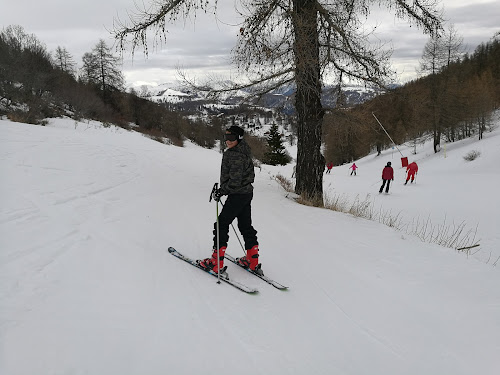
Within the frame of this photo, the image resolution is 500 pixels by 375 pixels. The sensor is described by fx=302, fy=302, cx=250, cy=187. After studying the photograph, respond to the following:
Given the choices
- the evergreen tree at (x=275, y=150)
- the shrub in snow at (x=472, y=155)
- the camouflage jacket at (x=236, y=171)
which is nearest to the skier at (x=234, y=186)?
the camouflage jacket at (x=236, y=171)

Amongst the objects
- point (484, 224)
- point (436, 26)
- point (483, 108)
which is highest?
point (483, 108)

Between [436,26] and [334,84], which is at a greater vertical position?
[436,26]

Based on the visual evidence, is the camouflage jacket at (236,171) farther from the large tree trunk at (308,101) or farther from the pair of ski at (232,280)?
the large tree trunk at (308,101)

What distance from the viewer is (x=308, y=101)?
8.57 metres

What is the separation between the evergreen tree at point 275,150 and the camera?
47.1 meters

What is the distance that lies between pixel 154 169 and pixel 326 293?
8006 millimetres

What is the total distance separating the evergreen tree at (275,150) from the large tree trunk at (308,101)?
38.0 metres

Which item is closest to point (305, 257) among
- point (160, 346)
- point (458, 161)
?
point (160, 346)

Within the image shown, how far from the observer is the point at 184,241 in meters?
5.01

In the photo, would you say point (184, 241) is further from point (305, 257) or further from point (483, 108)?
point (483, 108)

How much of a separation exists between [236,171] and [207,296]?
1.62 m

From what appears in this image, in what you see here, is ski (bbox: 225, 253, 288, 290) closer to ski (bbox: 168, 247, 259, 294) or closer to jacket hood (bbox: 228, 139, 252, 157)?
ski (bbox: 168, 247, 259, 294)

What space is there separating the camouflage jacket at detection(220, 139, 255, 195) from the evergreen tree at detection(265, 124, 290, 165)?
43043 mm

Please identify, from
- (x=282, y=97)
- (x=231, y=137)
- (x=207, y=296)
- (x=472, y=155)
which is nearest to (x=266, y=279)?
(x=207, y=296)
